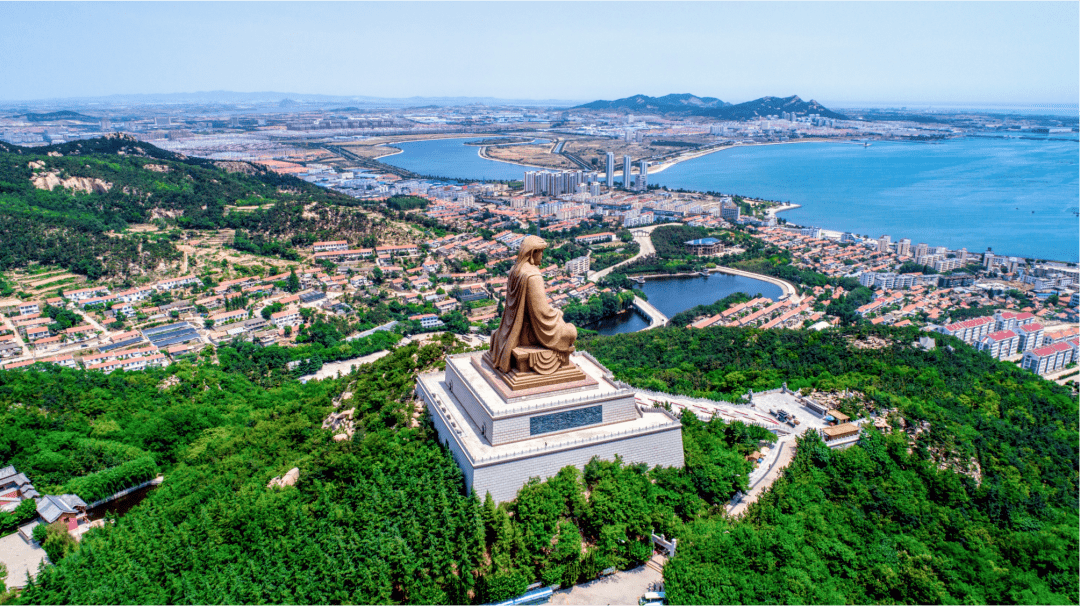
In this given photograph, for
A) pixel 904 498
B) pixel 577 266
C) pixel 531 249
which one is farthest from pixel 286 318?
pixel 904 498

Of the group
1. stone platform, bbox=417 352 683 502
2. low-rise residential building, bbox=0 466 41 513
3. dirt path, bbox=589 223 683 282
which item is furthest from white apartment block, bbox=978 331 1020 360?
low-rise residential building, bbox=0 466 41 513

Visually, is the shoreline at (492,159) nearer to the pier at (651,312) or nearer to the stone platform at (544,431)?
the pier at (651,312)

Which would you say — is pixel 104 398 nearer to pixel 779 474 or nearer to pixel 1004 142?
pixel 779 474

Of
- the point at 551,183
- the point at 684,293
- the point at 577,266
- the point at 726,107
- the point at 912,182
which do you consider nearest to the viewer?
the point at 684,293

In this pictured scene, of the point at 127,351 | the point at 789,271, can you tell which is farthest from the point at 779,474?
the point at 789,271

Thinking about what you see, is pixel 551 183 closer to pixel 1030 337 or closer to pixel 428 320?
pixel 428 320
